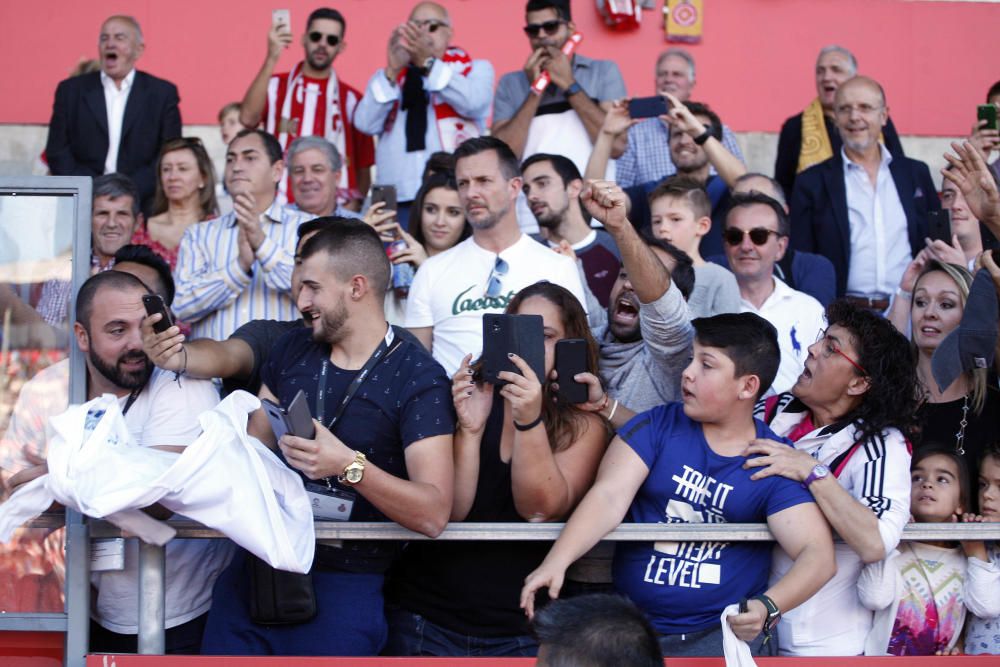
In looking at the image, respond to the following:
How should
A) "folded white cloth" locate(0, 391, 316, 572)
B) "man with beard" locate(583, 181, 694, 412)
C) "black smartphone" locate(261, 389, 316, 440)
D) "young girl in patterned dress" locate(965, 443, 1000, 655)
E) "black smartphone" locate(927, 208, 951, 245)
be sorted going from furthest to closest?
"black smartphone" locate(927, 208, 951, 245), "man with beard" locate(583, 181, 694, 412), "young girl in patterned dress" locate(965, 443, 1000, 655), "folded white cloth" locate(0, 391, 316, 572), "black smartphone" locate(261, 389, 316, 440)

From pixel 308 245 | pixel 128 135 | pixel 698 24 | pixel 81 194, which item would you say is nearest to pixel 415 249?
pixel 308 245

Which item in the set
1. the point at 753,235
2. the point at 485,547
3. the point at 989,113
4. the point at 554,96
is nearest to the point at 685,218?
the point at 753,235

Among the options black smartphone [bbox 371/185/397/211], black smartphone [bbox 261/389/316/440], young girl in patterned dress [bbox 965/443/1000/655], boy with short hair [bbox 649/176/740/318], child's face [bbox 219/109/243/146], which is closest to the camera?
black smartphone [bbox 261/389/316/440]

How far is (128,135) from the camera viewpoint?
789 cm

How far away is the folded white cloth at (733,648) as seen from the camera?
145 inches

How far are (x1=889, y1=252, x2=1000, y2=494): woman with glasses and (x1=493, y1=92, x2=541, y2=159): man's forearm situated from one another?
2763 mm

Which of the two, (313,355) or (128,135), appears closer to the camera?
(313,355)

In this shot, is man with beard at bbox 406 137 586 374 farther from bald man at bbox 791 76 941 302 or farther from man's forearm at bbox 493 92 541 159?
bald man at bbox 791 76 941 302

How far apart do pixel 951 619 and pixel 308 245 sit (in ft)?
8.24

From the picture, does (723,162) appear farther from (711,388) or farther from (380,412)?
(380,412)

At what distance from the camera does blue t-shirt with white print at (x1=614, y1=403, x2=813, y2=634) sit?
4.03m

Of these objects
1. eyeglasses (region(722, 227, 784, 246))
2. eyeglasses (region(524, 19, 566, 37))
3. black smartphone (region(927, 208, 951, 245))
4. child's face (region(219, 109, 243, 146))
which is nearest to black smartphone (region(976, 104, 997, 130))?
black smartphone (region(927, 208, 951, 245))

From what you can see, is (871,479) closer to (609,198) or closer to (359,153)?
(609,198)

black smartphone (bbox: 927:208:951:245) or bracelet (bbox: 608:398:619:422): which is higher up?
black smartphone (bbox: 927:208:951:245)
